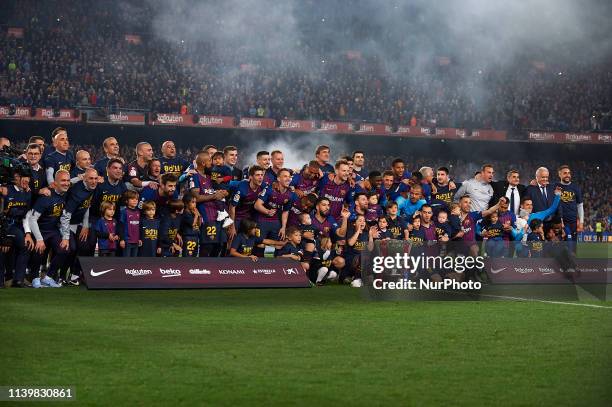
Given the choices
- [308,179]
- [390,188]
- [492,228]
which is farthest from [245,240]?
[492,228]

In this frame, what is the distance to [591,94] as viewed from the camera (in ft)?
159

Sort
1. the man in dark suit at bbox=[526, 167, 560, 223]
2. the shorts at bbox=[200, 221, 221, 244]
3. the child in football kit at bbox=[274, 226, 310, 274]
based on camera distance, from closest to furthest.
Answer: the shorts at bbox=[200, 221, 221, 244] → the child in football kit at bbox=[274, 226, 310, 274] → the man in dark suit at bbox=[526, 167, 560, 223]

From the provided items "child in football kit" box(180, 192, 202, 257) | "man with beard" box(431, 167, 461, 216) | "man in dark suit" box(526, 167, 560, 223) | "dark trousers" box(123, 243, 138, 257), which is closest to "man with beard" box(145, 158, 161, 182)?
"child in football kit" box(180, 192, 202, 257)

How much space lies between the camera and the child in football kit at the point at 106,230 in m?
13.0

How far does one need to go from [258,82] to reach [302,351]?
123 ft

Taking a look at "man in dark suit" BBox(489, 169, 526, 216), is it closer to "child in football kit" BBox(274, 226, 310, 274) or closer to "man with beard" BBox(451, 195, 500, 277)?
"man with beard" BBox(451, 195, 500, 277)

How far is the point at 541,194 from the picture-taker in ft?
51.9

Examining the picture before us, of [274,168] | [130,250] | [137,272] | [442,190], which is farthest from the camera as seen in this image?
[442,190]

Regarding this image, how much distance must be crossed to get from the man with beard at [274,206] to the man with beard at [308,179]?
56cm

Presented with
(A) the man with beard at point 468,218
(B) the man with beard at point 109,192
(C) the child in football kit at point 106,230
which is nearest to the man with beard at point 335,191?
(A) the man with beard at point 468,218

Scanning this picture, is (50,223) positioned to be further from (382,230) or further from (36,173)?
(382,230)

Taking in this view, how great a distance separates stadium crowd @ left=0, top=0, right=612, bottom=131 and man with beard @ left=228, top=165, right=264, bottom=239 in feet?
83.2

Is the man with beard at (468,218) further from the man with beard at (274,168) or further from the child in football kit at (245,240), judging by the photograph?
the child in football kit at (245,240)

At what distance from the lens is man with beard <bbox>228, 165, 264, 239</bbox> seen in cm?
1413
